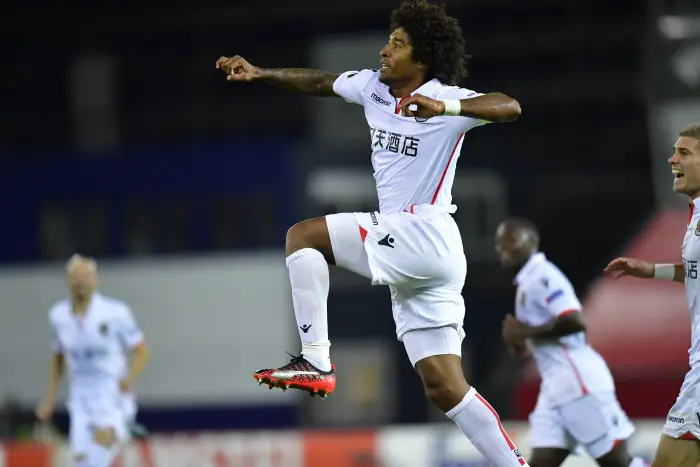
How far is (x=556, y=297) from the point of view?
26.3 ft

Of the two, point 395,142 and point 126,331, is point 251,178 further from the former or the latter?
point 395,142

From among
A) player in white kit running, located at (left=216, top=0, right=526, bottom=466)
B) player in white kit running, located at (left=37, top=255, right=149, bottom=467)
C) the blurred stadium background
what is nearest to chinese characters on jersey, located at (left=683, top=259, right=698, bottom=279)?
player in white kit running, located at (left=216, top=0, right=526, bottom=466)

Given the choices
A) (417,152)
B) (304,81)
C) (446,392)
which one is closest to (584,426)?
(446,392)

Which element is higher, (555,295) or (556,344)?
(555,295)

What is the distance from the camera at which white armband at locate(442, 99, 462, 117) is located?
530cm

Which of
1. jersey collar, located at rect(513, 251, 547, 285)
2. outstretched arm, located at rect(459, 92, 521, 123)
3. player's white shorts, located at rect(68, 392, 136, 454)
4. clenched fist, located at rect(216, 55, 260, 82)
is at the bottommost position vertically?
player's white shorts, located at rect(68, 392, 136, 454)

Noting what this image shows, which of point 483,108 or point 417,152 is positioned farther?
point 417,152

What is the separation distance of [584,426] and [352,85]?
3.27m

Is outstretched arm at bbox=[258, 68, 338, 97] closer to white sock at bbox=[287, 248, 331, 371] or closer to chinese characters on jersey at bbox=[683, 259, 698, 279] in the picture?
white sock at bbox=[287, 248, 331, 371]

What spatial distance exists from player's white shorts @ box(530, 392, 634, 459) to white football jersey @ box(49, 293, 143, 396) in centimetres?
417

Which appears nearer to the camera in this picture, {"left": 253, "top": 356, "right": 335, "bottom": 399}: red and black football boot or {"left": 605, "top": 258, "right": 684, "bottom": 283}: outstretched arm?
{"left": 253, "top": 356, "right": 335, "bottom": 399}: red and black football boot

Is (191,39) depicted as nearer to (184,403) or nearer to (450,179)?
(184,403)

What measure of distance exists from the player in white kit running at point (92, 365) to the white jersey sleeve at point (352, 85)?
514 centimetres

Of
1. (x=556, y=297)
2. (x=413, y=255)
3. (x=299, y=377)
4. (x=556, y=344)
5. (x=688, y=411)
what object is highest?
(x=413, y=255)
